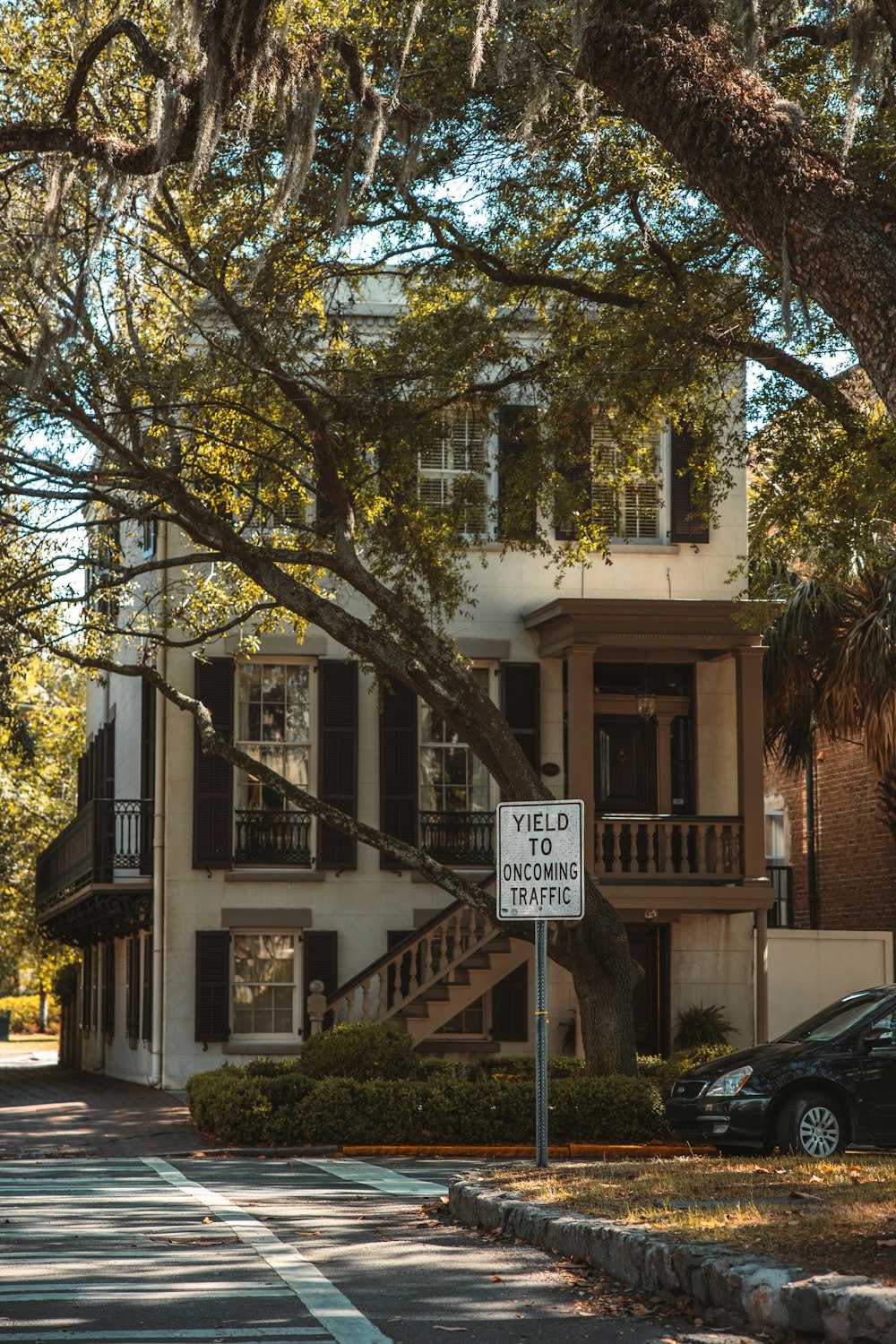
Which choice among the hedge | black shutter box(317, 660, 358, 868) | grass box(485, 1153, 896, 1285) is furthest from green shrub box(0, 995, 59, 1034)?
grass box(485, 1153, 896, 1285)

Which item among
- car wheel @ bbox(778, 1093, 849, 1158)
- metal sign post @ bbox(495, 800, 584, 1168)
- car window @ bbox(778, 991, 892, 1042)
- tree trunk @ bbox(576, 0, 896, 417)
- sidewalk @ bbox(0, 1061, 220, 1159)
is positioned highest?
tree trunk @ bbox(576, 0, 896, 417)

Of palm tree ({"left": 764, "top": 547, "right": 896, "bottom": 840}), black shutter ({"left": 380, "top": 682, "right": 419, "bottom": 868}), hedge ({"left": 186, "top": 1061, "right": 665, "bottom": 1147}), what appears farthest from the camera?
black shutter ({"left": 380, "top": 682, "right": 419, "bottom": 868})

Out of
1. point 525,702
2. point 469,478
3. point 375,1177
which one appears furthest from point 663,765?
point 375,1177

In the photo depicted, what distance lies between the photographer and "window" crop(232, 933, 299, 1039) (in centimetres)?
2331

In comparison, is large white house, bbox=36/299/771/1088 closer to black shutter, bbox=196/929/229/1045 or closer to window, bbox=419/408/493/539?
black shutter, bbox=196/929/229/1045

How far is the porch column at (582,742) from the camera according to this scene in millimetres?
22375

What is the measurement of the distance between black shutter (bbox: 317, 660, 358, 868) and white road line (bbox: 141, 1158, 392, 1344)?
36.0 ft

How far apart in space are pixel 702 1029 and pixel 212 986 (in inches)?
267

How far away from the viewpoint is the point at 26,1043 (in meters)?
57.8

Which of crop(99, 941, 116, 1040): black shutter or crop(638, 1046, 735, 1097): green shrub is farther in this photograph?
crop(99, 941, 116, 1040): black shutter

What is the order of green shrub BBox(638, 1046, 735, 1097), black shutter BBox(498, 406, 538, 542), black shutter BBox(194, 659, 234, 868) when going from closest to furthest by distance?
black shutter BBox(498, 406, 538, 542)
green shrub BBox(638, 1046, 735, 1097)
black shutter BBox(194, 659, 234, 868)

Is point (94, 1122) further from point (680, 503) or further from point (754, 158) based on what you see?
point (754, 158)

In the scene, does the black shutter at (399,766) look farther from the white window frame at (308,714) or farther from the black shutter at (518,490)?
the black shutter at (518,490)

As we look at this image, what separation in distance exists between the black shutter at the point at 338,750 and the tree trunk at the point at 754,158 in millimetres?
13817
